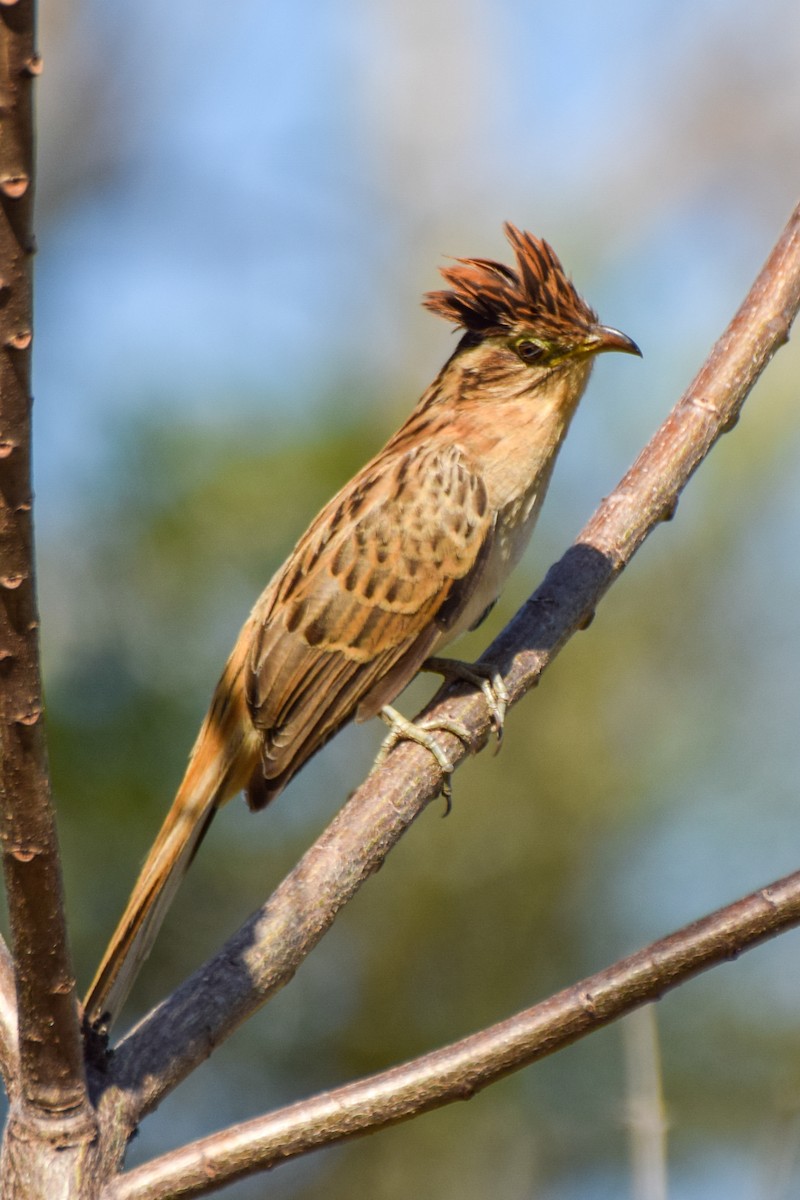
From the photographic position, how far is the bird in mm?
4562

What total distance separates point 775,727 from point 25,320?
6578 millimetres

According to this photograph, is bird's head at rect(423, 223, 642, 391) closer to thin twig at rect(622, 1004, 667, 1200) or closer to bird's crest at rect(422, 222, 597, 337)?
bird's crest at rect(422, 222, 597, 337)

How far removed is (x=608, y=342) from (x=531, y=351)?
28 centimetres

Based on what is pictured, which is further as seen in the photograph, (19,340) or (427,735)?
(427,735)

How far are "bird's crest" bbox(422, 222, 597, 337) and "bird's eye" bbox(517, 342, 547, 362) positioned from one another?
0.05 meters

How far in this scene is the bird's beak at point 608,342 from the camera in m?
4.68

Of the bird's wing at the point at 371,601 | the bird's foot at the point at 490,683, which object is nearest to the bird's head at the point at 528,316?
the bird's wing at the point at 371,601

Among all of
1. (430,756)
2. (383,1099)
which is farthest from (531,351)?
(383,1099)

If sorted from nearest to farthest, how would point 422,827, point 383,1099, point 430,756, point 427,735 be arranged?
point 383,1099 < point 430,756 < point 427,735 < point 422,827

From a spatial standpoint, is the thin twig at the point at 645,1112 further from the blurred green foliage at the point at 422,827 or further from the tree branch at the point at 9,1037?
the blurred green foliage at the point at 422,827

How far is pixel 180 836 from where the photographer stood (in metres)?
3.97

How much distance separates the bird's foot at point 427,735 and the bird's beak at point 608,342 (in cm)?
138

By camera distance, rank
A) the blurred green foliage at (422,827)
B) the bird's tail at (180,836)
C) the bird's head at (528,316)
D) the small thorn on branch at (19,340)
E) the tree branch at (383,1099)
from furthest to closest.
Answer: the blurred green foliage at (422,827)
the bird's head at (528,316)
the bird's tail at (180,836)
the tree branch at (383,1099)
the small thorn on branch at (19,340)

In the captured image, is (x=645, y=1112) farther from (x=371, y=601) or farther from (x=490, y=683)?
(x=371, y=601)
